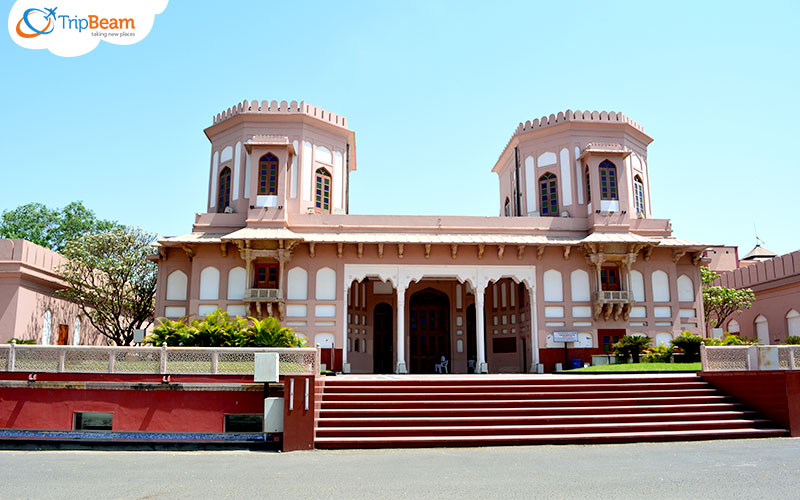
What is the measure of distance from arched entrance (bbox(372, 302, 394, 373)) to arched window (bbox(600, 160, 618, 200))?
34.9 ft

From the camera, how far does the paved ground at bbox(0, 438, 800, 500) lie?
7934mm

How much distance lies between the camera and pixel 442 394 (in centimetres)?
1405

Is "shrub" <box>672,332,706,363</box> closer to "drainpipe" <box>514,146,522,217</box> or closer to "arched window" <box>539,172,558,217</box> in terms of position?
"arched window" <box>539,172,558,217</box>

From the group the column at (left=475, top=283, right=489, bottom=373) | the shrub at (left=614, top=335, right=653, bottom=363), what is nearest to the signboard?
the shrub at (left=614, top=335, right=653, bottom=363)

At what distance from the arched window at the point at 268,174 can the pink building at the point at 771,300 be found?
23.5 metres

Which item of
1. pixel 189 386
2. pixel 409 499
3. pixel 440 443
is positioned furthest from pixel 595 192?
pixel 409 499

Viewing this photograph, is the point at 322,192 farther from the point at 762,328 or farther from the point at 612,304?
the point at 762,328

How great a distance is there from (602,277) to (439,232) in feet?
22.1

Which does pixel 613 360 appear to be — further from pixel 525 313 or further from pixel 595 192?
pixel 595 192

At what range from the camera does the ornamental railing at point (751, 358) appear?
13.7 meters

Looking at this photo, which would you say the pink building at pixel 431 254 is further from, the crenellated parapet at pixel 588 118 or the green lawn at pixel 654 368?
the green lawn at pixel 654 368

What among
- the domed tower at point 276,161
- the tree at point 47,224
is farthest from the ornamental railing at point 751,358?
the tree at point 47,224

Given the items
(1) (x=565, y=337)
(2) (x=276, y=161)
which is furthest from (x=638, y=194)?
(2) (x=276, y=161)

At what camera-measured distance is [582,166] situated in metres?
26.4
